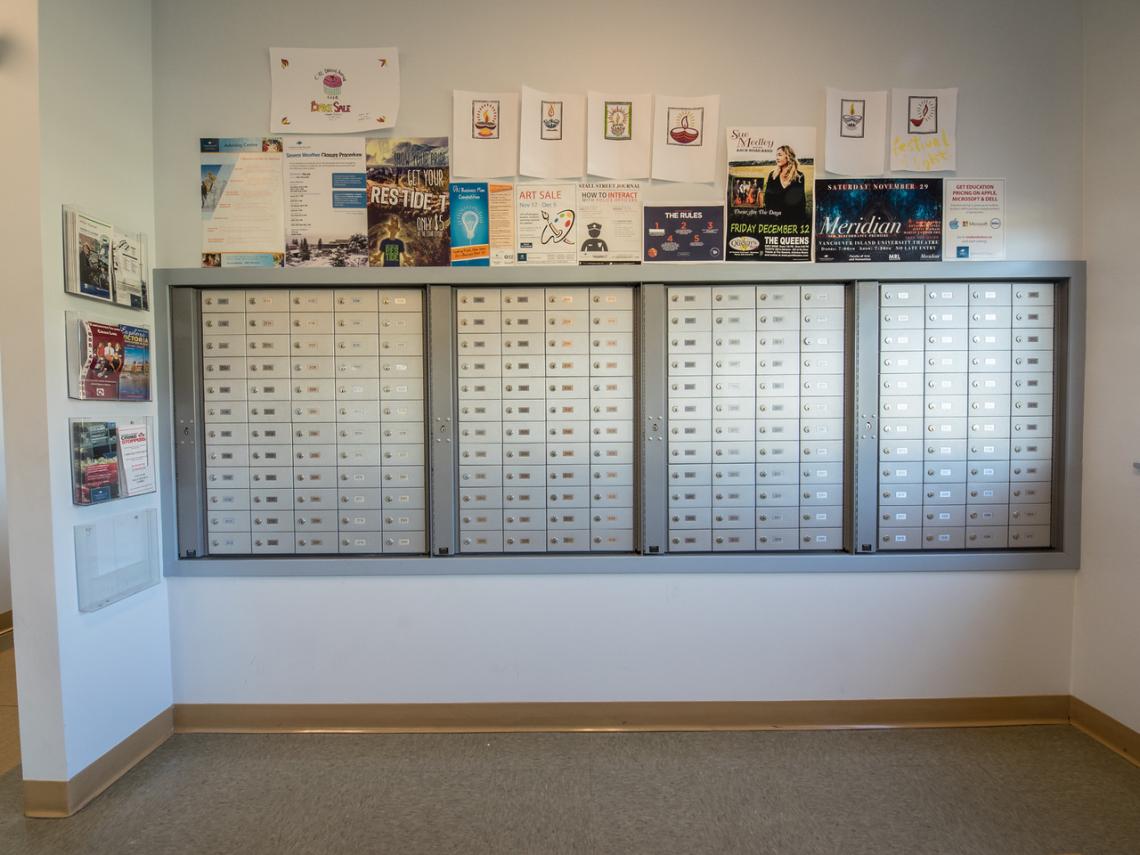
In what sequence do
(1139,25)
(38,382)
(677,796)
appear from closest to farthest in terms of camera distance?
(38,382), (677,796), (1139,25)

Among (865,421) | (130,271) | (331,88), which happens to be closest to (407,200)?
(331,88)

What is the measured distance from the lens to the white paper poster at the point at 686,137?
2.29 metres

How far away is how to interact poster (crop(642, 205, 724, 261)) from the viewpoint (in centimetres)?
231

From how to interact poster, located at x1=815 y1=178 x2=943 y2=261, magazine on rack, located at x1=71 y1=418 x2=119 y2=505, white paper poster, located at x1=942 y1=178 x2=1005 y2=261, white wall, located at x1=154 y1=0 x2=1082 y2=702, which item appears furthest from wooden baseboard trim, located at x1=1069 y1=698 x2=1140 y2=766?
magazine on rack, located at x1=71 y1=418 x2=119 y2=505

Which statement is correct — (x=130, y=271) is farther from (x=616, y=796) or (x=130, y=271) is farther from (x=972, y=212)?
(x=972, y=212)

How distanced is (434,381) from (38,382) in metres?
1.33

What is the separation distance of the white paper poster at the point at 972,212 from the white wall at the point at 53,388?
3394 millimetres

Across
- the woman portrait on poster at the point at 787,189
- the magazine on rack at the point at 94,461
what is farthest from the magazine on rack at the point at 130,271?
the woman portrait on poster at the point at 787,189

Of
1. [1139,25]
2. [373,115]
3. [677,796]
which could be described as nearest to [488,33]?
[373,115]

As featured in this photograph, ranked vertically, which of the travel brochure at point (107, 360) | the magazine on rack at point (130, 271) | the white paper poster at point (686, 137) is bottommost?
the travel brochure at point (107, 360)

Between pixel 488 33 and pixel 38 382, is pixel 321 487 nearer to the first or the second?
pixel 38 382

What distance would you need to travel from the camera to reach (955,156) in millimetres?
2326

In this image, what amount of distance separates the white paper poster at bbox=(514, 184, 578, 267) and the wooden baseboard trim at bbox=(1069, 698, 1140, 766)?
2969 millimetres

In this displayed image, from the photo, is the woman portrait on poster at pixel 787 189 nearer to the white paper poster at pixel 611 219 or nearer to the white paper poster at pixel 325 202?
the white paper poster at pixel 611 219
